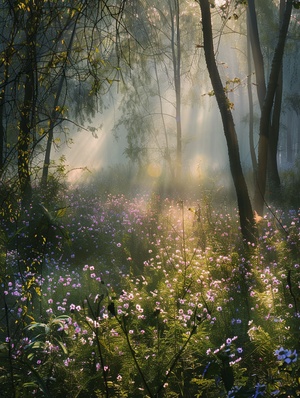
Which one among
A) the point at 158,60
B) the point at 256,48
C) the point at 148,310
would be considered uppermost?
the point at 158,60

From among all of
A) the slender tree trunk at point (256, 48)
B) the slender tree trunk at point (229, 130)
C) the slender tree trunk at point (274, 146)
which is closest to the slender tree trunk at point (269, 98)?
the slender tree trunk at point (229, 130)

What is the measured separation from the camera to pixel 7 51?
2.69 metres

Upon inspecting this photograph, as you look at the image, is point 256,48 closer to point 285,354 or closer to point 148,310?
point 148,310

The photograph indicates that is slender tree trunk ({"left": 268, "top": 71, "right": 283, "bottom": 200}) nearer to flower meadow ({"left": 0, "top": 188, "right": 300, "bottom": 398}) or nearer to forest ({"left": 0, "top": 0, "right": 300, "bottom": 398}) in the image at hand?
forest ({"left": 0, "top": 0, "right": 300, "bottom": 398})

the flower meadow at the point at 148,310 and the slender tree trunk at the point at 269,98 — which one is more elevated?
the slender tree trunk at the point at 269,98

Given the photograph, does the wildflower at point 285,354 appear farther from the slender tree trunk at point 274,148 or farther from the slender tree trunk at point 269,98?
the slender tree trunk at point 274,148

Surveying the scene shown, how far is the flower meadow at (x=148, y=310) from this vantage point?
9.00 feet

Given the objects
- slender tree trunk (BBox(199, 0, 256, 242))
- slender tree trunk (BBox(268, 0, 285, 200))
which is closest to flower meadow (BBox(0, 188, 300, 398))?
slender tree trunk (BBox(199, 0, 256, 242))

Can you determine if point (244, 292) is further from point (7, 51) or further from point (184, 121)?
point (184, 121)

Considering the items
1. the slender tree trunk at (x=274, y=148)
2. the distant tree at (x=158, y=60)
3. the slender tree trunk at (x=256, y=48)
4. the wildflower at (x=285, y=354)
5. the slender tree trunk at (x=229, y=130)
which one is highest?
the distant tree at (x=158, y=60)

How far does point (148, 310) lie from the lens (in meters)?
5.05

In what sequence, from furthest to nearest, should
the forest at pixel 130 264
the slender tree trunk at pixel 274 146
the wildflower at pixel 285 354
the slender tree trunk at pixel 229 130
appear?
→ the slender tree trunk at pixel 274 146, the slender tree trunk at pixel 229 130, the forest at pixel 130 264, the wildflower at pixel 285 354

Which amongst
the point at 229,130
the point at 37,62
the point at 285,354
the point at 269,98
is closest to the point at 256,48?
the point at 269,98

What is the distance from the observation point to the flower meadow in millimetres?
2742
